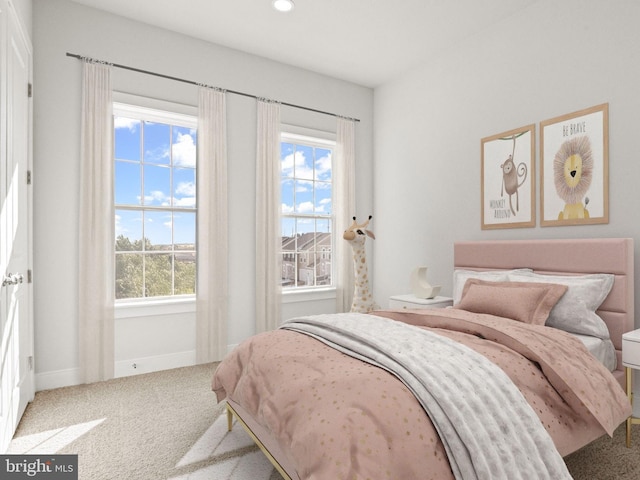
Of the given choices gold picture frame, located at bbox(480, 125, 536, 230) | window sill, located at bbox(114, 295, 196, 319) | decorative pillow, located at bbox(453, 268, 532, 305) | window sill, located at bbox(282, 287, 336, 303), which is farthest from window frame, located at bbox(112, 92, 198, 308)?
gold picture frame, located at bbox(480, 125, 536, 230)

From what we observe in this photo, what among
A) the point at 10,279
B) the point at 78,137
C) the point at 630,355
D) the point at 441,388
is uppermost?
the point at 78,137

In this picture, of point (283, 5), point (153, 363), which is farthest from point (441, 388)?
point (283, 5)

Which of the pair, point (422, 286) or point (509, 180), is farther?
point (422, 286)

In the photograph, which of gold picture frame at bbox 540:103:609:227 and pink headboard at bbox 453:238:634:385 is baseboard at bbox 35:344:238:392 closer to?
pink headboard at bbox 453:238:634:385

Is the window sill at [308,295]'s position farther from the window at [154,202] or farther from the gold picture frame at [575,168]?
the gold picture frame at [575,168]

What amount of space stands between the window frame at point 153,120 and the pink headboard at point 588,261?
9.20 ft

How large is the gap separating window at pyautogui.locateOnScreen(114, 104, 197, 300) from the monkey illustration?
292cm

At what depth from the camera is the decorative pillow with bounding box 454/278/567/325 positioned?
8.42 ft

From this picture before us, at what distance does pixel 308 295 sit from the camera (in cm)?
452

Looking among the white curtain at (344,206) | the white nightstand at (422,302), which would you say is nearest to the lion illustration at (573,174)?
the white nightstand at (422,302)

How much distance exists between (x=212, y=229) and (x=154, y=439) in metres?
1.92

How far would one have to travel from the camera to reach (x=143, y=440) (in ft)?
7.62

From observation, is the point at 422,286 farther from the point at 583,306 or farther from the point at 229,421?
the point at 229,421

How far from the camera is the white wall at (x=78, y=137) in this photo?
3.14 m
